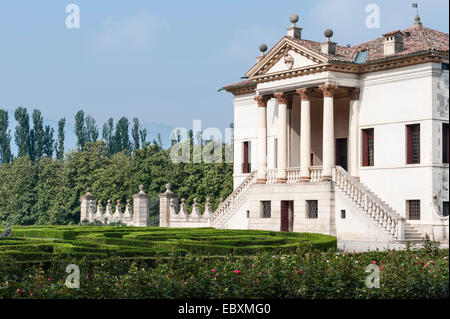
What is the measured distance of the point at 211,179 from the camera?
6444cm

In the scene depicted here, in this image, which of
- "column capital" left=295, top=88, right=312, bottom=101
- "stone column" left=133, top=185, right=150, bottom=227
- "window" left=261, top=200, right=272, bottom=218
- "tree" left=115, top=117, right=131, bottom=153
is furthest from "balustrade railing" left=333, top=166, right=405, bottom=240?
"tree" left=115, top=117, right=131, bottom=153

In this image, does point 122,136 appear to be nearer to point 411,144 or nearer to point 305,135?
point 305,135

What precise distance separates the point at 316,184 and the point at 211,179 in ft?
A: 81.5

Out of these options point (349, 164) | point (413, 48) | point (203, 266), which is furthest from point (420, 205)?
point (203, 266)

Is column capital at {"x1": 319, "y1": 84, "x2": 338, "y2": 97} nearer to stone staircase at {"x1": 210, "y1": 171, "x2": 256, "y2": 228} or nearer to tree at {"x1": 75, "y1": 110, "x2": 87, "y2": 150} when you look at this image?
stone staircase at {"x1": 210, "y1": 171, "x2": 256, "y2": 228}

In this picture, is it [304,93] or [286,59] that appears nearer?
[304,93]

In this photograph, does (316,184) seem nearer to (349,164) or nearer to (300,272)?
(349,164)

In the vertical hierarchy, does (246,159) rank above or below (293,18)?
below

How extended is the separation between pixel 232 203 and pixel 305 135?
7.42 metres

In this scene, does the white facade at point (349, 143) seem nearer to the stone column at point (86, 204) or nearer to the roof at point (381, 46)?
the roof at point (381, 46)

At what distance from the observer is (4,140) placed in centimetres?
8988

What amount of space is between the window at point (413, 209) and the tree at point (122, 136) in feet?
213

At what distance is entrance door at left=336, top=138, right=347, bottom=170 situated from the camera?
43162 mm

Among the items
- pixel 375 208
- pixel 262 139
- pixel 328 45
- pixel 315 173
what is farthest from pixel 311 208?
pixel 328 45
